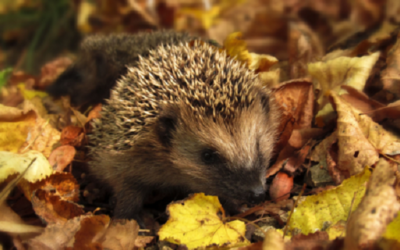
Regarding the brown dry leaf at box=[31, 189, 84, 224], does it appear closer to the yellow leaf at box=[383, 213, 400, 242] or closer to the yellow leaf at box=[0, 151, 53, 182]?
the yellow leaf at box=[0, 151, 53, 182]

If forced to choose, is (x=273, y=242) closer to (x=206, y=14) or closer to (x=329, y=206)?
(x=329, y=206)

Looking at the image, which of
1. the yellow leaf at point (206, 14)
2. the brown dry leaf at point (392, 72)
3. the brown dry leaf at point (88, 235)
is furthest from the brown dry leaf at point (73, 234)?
the yellow leaf at point (206, 14)

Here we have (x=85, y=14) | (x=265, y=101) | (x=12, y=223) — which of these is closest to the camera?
(x=12, y=223)

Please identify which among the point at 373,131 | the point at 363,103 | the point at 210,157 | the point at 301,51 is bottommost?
the point at 210,157

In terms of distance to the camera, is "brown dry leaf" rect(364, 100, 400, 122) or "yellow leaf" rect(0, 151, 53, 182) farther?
"brown dry leaf" rect(364, 100, 400, 122)

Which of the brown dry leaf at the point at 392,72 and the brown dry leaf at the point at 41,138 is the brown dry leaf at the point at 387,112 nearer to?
the brown dry leaf at the point at 392,72

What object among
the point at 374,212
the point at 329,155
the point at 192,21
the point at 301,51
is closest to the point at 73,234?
the point at 374,212

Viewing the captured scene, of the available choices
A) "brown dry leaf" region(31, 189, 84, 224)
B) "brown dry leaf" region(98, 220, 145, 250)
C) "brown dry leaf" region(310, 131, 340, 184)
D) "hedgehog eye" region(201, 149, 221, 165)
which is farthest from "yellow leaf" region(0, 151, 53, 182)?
"brown dry leaf" region(310, 131, 340, 184)
